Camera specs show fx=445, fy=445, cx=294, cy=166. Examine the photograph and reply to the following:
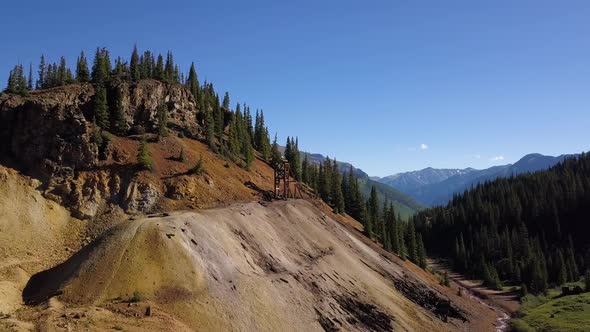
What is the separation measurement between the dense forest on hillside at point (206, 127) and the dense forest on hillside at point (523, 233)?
112 ft

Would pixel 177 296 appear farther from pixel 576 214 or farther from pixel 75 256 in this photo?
pixel 576 214

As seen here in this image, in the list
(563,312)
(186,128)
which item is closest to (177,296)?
(186,128)

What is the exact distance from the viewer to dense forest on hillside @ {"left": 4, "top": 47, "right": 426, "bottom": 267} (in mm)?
65188

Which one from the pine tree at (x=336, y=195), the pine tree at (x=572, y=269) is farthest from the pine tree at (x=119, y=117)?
the pine tree at (x=572, y=269)

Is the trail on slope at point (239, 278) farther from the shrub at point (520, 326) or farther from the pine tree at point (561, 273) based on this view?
the pine tree at point (561, 273)

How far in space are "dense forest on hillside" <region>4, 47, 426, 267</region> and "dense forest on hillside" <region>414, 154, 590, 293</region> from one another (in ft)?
112

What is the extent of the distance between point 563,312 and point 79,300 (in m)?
75.6

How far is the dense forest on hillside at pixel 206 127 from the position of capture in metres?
65.2

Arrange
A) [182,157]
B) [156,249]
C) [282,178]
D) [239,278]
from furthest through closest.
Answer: [282,178], [182,157], [239,278], [156,249]

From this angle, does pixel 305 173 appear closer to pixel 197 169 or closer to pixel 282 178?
pixel 282 178

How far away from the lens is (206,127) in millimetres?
87875

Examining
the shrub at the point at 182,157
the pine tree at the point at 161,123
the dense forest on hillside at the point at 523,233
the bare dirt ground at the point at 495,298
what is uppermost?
the pine tree at the point at 161,123

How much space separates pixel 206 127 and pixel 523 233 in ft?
362

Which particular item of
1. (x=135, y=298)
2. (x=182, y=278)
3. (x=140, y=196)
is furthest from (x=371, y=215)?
(x=135, y=298)
